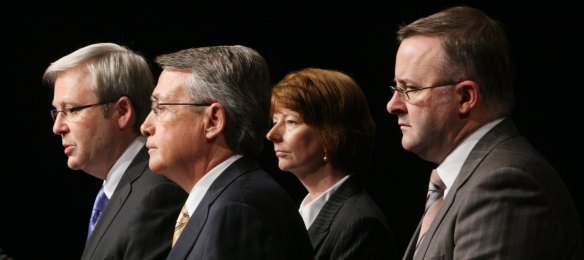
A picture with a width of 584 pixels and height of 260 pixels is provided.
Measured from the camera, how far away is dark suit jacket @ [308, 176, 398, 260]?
3.39 metres

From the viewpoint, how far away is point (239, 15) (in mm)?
5188

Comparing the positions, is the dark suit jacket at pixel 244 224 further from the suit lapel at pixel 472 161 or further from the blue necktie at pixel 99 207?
the blue necktie at pixel 99 207

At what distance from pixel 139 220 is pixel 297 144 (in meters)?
0.78

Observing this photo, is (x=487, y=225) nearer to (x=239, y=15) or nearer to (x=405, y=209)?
(x=405, y=209)

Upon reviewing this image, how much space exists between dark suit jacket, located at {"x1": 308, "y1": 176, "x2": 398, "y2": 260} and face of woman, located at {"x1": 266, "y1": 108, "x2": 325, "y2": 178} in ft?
0.65

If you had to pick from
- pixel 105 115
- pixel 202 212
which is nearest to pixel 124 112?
pixel 105 115

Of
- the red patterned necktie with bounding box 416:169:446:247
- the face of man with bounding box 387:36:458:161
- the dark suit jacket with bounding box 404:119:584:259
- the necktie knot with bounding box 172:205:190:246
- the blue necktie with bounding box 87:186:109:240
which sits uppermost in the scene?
the face of man with bounding box 387:36:458:161

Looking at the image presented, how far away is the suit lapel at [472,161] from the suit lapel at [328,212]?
943 mm

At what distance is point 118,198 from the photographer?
3.47m

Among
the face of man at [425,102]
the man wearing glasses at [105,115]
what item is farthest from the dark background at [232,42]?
the face of man at [425,102]

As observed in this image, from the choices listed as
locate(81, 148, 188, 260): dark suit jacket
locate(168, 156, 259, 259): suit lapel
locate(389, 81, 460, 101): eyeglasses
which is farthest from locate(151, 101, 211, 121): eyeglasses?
locate(389, 81, 460, 101): eyeglasses

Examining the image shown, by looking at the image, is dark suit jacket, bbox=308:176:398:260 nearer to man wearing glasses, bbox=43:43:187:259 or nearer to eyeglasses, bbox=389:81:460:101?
man wearing glasses, bbox=43:43:187:259

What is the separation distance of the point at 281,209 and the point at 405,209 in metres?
2.33

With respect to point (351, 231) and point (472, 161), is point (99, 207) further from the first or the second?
point (472, 161)
